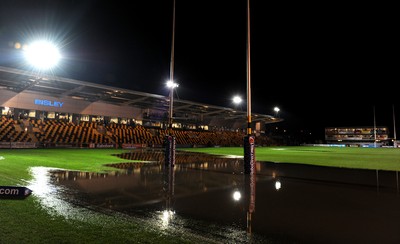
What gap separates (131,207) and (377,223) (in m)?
5.06

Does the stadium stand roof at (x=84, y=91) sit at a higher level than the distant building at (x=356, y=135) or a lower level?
higher

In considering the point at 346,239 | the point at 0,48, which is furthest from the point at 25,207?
the point at 0,48

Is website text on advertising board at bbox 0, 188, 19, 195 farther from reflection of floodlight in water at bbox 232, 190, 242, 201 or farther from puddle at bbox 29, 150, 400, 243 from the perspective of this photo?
reflection of floodlight in water at bbox 232, 190, 242, 201

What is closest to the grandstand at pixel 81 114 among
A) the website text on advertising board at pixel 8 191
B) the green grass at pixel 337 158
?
the green grass at pixel 337 158

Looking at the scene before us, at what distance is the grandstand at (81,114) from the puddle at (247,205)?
30.5m

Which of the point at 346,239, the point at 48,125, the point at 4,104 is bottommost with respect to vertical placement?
the point at 346,239

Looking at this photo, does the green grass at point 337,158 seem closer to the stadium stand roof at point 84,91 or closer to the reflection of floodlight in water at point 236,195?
the reflection of floodlight in water at point 236,195

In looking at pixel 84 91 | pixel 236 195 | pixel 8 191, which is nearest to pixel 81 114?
pixel 84 91

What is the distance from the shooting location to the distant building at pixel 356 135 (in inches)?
4744

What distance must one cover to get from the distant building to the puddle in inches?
4867

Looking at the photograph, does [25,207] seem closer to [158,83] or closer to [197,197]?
[197,197]

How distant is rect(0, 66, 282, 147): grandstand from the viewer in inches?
1478

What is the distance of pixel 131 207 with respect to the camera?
6527 millimetres

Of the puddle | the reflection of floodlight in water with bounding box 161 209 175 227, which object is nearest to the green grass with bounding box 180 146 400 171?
the puddle
